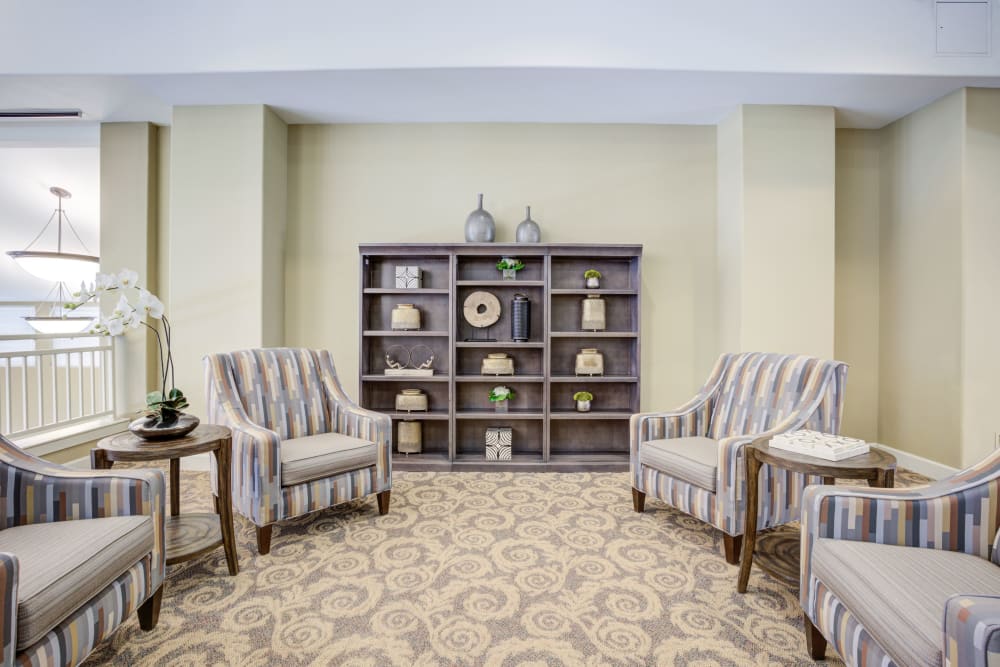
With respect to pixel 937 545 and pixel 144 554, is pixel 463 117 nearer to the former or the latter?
pixel 144 554

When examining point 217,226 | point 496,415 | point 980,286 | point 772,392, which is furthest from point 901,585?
point 217,226

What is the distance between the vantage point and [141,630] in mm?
1705

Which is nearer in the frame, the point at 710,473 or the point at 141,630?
the point at 141,630

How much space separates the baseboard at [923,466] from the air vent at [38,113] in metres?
7.12

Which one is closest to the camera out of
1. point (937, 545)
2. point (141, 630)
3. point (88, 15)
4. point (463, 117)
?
point (937, 545)

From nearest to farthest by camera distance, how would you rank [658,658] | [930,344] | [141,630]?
[658,658], [141,630], [930,344]

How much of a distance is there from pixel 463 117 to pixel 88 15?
104 inches

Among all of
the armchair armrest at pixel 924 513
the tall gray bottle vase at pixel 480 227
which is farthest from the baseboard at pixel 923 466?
the tall gray bottle vase at pixel 480 227

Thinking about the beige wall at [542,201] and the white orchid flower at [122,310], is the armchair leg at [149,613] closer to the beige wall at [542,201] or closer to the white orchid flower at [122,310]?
the white orchid flower at [122,310]

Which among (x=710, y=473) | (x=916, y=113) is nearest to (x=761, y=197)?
(x=916, y=113)

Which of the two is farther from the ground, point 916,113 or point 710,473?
point 916,113

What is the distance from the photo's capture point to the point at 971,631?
91cm

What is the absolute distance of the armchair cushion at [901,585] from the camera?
1079 millimetres

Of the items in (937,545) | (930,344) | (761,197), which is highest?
(761,197)
